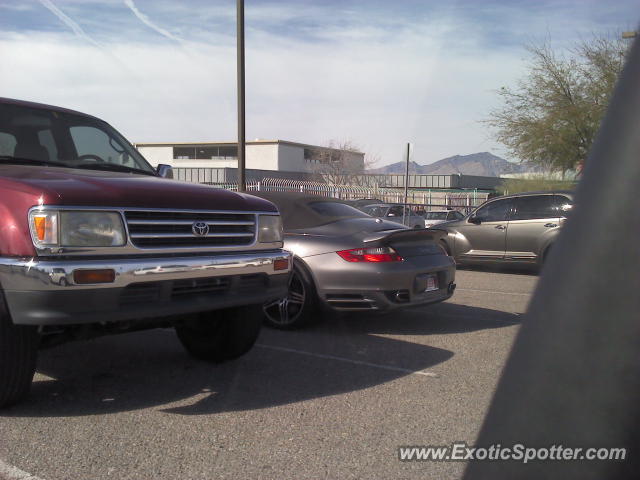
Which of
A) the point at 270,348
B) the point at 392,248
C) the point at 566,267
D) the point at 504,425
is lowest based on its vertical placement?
the point at 270,348

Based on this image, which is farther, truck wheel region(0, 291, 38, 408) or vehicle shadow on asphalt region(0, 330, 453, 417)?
vehicle shadow on asphalt region(0, 330, 453, 417)

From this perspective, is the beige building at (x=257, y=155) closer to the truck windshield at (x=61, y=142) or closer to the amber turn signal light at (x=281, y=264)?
the truck windshield at (x=61, y=142)

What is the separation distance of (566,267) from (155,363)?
4.50m

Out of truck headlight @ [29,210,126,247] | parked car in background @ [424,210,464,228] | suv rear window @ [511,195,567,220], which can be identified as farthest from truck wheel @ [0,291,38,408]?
parked car in background @ [424,210,464,228]

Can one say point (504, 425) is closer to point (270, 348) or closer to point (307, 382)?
point (307, 382)

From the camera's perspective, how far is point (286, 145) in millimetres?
54438

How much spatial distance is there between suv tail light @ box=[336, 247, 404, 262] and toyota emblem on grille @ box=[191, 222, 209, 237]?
2169 millimetres

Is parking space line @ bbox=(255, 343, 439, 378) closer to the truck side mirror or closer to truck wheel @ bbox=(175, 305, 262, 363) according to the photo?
truck wheel @ bbox=(175, 305, 262, 363)

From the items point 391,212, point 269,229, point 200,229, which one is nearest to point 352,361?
point 269,229

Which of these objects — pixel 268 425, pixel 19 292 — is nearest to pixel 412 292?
pixel 268 425

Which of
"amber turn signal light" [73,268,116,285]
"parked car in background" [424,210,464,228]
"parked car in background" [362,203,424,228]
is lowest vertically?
"parked car in background" [424,210,464,228]

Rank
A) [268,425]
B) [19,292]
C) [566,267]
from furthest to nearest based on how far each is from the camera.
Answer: [268,425], [19,292], [566,267]

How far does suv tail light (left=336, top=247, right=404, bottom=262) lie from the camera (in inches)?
224

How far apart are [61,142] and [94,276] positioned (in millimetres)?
2077
